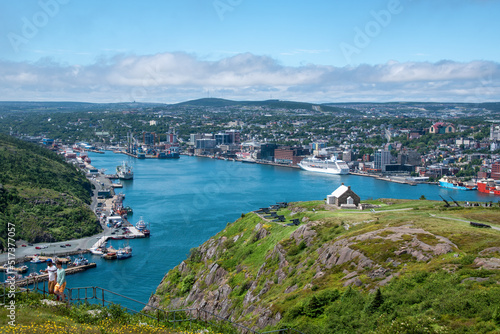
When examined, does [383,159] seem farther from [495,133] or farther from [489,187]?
[495,133]

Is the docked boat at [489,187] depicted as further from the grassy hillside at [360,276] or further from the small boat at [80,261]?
the small boat at [80,261]

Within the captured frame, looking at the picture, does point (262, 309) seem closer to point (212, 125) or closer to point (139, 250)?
point (139, 250)

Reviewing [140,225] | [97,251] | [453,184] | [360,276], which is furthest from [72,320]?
[453,184]

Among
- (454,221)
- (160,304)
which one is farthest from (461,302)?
(160,304)

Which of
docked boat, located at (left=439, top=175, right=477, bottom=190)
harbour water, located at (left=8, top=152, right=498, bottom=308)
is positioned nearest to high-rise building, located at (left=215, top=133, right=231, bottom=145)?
harbour water, located at (left=8, top=152, right=498, bottom=308)

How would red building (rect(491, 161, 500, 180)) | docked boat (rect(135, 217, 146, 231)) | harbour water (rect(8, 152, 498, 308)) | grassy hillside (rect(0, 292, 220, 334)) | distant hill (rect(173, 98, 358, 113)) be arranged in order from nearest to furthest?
1. grassy hillside (rect(0, 292, 220, 334))
2. harbour water (rect(8, 152, 498, 308))
3. docked boat (rect(135, 217, 146, 231))
4. red building (rect(491, 161, 500, 180))
5. distant hill (rect(173, 98, 358, 113))

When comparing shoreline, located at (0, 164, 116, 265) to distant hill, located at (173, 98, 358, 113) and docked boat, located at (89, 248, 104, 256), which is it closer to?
docked boat, located at (89, 248, 104, 256)
